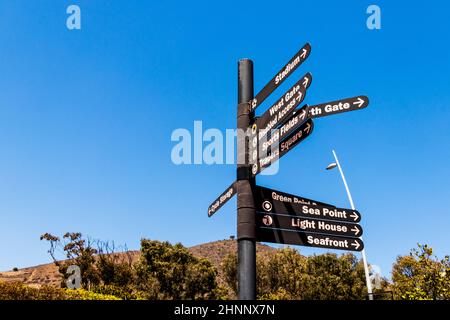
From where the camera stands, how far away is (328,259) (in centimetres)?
4788

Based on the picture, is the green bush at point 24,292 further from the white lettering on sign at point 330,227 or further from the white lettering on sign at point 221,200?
the white lettering on sign at point 330,227

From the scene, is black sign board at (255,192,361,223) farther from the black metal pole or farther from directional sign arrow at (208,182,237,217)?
directional sign arrow at (208,182,237,217)

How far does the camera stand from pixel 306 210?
19.1 ft

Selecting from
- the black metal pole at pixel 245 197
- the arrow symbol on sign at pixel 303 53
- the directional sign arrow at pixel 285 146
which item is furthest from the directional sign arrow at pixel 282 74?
the directional sign arrow at pixel 285 146

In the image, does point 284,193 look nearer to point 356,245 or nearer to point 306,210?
point 306,210

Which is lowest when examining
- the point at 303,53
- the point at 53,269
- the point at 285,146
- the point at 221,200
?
the point at 221,200

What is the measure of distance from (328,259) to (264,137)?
44.6m

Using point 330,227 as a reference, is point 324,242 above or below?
below

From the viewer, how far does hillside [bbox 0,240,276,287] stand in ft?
244

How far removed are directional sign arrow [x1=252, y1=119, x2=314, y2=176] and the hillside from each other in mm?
59601

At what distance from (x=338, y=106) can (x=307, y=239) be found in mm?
1647

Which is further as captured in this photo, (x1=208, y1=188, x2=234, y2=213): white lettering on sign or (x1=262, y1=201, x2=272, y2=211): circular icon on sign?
(x1=208, y1=188, x2=234, y2=213): white lettering on sign

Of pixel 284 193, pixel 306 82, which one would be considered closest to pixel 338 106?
pixel 306 82

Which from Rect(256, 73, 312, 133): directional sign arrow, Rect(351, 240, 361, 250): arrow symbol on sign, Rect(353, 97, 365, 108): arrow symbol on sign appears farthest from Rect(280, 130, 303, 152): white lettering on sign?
Rect(351, 240, 361, 250): arrow symbol on sign
